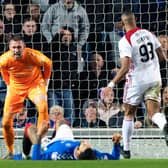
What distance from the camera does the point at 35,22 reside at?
12.1m

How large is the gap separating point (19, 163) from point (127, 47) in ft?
6.96

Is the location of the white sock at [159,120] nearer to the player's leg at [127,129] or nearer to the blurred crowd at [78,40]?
the player's leg at [127,129]

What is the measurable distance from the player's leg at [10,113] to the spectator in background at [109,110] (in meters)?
1.19

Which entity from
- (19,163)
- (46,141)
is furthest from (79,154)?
(46,141)

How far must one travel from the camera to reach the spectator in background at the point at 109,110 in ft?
37.7

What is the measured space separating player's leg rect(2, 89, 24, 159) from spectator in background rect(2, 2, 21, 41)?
141 centimetres

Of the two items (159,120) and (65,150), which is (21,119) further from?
(159,120)

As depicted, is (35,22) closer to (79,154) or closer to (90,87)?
(90,87)

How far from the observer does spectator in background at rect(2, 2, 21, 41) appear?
12109 millimetres

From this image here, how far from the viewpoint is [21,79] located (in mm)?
10914

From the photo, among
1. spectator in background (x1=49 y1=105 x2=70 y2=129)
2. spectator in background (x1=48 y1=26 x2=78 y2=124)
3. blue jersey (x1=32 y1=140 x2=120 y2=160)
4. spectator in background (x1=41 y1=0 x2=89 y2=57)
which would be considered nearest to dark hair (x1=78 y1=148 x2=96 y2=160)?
blue jersey (x1=32 y1=140 x2=120 y2=160)

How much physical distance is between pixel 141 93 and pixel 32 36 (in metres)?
2.83

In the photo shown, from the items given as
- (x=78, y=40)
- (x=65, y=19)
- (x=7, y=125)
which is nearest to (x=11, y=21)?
(x=65, y=19)

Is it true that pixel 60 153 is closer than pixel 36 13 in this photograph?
Yes
